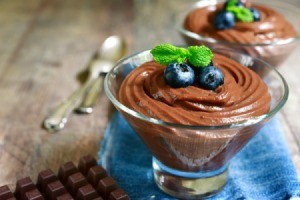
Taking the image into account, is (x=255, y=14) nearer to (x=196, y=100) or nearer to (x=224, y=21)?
(x=224, y=21)

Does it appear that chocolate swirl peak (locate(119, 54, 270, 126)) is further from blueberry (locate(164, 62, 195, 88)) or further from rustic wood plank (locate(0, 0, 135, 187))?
rustic wood plank (locate(0, 0, 135, 187))

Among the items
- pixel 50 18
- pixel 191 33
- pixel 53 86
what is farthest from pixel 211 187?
pixel 50 18

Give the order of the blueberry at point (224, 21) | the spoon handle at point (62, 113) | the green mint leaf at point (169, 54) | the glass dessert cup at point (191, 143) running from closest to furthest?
the glass dessert cup at point (191, 143)
the green mint leaf at point (169, 54)
the spoon handle at point (62, 113)
the blueberry at point (224, 21)

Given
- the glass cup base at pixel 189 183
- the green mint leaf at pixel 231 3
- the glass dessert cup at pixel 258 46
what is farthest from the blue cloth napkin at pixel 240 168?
the green mint leaf at pixel 231 3

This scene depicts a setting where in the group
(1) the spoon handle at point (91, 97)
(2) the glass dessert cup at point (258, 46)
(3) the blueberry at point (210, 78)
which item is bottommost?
(1) the spoon handle at point (91, 97)

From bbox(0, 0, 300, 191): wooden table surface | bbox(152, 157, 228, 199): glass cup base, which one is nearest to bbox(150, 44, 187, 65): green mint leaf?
bbox(152, 157, 228, 199): glass cup base

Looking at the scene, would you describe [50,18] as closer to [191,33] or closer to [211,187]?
[191,33]

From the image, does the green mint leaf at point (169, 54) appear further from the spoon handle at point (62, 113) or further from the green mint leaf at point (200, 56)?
the spoon handle at point (62, 113)

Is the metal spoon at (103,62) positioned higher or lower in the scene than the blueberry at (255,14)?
lower
